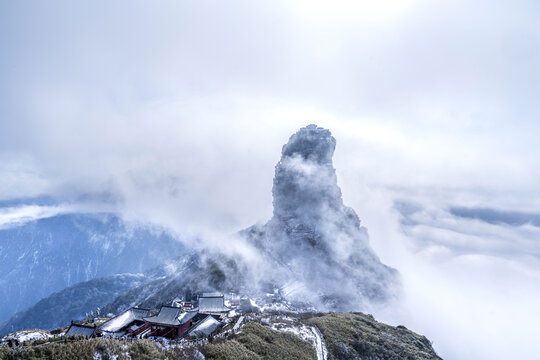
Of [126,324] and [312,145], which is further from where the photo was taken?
[312,145]

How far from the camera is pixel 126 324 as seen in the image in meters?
71.4

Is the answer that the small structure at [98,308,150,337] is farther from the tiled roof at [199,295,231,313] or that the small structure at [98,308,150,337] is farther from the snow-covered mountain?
the snow-covered mountain

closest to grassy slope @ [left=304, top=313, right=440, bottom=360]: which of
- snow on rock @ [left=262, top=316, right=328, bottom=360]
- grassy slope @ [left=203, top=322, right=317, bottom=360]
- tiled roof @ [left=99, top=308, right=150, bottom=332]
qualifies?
snow on rock @ [left=262, top=316, right=328, bottom=360]

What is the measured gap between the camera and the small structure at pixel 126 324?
65000 millimetres

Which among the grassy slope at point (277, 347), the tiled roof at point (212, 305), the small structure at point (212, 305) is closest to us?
the grassy slope at point (277, 347)

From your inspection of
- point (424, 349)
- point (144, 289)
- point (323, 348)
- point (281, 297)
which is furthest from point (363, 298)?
point (144, 289)

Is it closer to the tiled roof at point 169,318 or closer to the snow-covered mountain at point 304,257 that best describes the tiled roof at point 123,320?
the tiled roof at point 169,318

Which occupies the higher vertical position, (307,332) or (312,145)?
(312,145)

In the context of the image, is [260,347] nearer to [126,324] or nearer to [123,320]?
[126,324]

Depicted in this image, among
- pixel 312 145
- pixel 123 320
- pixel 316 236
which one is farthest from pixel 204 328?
pixel 312 145

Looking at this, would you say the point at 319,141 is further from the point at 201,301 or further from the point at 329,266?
the point at 201,301

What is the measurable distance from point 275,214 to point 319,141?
2178 inches

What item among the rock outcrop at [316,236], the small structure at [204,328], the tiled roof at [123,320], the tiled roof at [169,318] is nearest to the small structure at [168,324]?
the tiled roof at [169,318]

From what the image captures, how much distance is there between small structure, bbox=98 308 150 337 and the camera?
65.0 m
